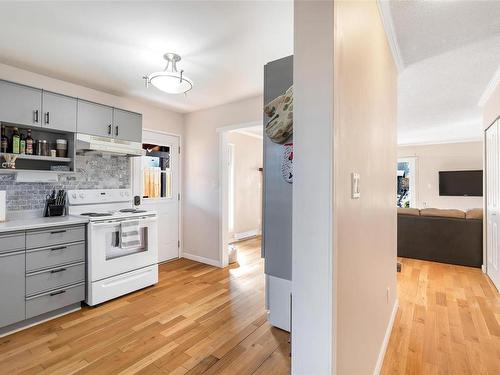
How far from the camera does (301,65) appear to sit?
991 millimetres

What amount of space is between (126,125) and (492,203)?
4660 mm

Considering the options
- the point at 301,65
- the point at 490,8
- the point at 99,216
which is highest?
the point at 490,8

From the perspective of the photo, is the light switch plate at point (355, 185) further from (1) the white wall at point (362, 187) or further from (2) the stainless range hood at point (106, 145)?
(2) the stainless range hood at point (106, 145)

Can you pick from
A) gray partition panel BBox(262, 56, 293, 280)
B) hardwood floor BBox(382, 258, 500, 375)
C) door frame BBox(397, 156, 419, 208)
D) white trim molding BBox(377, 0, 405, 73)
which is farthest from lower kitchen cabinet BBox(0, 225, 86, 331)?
door frame BBox(397, 156, 419, 208)

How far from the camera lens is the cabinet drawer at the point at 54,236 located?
2.36 m

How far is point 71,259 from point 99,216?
0.47 m

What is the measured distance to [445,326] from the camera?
92.7 inches

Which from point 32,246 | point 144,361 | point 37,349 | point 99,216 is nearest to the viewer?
point 144,361

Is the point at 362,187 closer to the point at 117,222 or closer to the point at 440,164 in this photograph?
the point at 117,222

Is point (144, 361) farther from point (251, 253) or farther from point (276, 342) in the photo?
point (251, 253)

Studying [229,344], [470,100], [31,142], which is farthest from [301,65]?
[470,100]

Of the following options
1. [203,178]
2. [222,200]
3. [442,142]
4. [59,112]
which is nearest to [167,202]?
[203,178]

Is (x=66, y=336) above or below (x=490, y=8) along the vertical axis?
below

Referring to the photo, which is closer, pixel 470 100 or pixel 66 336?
pixel 66 336
